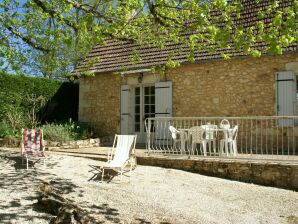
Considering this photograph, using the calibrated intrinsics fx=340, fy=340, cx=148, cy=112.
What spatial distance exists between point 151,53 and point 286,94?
456 cm

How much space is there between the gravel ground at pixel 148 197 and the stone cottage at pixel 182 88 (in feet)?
10.1

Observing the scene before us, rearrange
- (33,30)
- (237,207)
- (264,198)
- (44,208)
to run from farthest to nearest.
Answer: (33,30) < (264,198) < (237,207) < (44,208)

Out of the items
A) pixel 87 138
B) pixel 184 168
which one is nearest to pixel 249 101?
pixel 184 168

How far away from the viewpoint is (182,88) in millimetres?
10617

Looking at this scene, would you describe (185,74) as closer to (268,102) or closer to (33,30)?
(268,102)

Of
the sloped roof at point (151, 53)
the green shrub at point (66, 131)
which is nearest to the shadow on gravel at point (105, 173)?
the sloped roof at point (151, 53)

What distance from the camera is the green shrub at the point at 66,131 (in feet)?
35.2

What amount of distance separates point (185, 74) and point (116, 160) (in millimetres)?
4114

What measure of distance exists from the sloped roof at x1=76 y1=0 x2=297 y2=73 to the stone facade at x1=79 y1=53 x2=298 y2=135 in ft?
0.98

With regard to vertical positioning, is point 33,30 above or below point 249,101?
above

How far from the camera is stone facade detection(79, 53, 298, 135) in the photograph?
9195mm

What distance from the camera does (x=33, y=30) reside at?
891cm

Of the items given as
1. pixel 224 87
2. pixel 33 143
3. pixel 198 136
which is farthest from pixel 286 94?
Answer: pixel 33 143

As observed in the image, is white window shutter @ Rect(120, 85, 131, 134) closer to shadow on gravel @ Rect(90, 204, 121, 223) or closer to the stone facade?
the stone facade
